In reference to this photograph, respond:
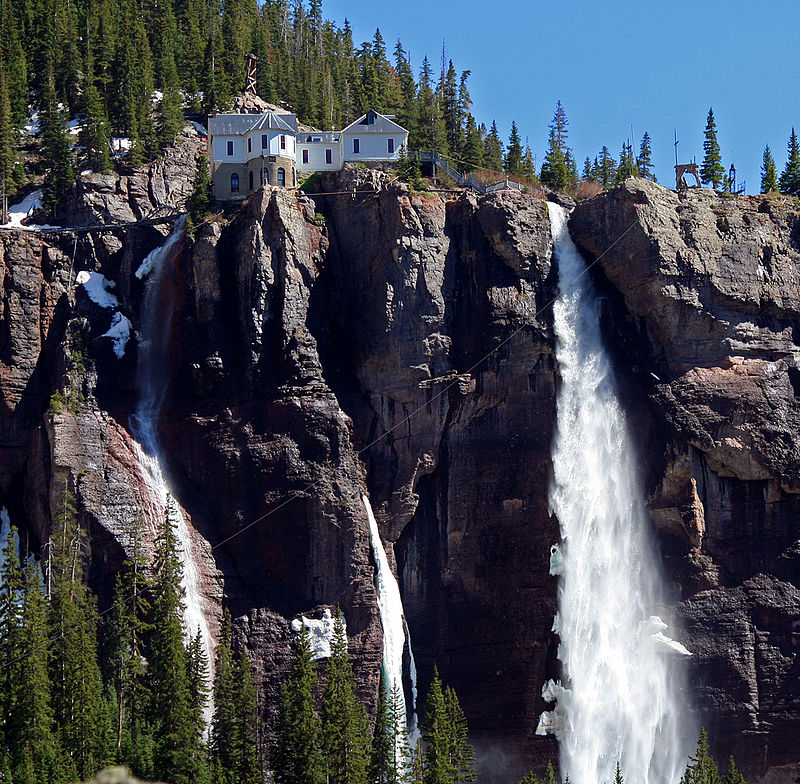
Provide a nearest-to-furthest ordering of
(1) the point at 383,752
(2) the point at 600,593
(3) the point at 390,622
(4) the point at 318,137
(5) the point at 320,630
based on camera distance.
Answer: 1. (1) the point at 383,752
2. (5) the point at 320,630
3. (3) the point at 390,622
4. (2) the point at 600,593
5. (4) the point at 318,137

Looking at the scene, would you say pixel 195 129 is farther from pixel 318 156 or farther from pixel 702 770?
pixel 702 770

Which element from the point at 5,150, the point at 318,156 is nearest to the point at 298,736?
the point at 318,156

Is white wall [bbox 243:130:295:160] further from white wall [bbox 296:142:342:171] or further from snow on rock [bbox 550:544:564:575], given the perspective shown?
snow on rock [bbox 550:544:564:575]

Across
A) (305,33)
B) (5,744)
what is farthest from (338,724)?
(305,33)

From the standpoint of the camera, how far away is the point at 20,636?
295ft

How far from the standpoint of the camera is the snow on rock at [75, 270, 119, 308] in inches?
4441

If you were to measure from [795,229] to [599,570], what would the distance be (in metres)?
27.7

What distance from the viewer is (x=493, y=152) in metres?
142

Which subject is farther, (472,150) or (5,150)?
(472,150)

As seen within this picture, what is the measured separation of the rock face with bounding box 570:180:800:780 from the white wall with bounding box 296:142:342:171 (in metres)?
17.5

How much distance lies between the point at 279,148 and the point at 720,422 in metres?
35.1

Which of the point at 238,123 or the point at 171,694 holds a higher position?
the point at 238,123

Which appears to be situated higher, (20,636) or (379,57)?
(379,57)

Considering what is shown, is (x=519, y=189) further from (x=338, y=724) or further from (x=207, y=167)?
(x=338, y=724)
